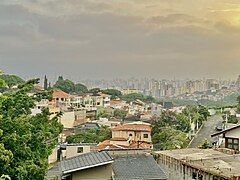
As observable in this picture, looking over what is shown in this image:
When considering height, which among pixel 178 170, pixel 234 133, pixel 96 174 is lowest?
pixel 178 170

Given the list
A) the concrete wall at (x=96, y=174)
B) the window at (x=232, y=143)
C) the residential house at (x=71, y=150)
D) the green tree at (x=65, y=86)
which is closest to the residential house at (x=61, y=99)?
the green tree at (x=65, y=86)

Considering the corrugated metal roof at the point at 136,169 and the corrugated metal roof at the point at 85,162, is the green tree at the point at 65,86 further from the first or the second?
the corrugated metal roof at the point at 85,162

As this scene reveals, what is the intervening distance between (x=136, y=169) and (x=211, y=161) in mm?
2473

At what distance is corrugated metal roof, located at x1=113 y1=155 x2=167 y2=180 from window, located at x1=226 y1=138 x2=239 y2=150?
15.3 feet

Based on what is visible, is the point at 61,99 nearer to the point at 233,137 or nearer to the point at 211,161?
the point at 233,137

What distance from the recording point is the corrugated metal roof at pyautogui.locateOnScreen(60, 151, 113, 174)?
34.1ft

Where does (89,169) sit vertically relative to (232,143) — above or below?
below

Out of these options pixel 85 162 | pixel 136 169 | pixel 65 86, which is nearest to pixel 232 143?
pixel 136 169

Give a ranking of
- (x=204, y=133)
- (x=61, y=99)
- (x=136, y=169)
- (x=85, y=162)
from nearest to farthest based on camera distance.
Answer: (x=85, y=162), (x=136, y=169), (x=204, y=133), (x=61, y=99)

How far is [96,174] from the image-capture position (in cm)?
1062

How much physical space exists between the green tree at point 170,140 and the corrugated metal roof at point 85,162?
14088 mm

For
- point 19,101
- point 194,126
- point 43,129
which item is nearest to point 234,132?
point 43,129

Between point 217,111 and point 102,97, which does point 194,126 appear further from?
point 102,97

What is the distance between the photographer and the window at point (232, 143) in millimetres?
14867
